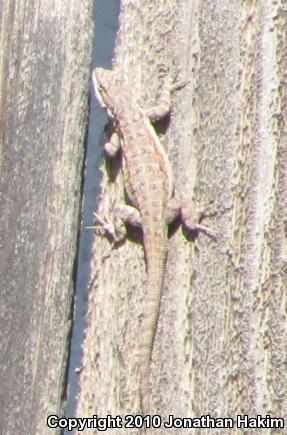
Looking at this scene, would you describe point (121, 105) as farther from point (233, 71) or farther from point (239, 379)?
point (239, 379)

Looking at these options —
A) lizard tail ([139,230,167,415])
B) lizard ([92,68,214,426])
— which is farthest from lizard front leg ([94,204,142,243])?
lizard tail ([139,230,167,415])

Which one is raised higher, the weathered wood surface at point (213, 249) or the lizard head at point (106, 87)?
the lizard head at point (106, 87)

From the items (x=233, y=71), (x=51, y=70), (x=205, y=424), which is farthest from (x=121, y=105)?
(x=205, y=424)

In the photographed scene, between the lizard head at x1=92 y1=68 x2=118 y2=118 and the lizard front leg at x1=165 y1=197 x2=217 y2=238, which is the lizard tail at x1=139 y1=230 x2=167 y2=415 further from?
the lizard head at x1=92 y1=68 x2=118 y2=118

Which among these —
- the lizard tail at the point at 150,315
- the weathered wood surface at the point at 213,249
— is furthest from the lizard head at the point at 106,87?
the lizard tail at the point at 150,315

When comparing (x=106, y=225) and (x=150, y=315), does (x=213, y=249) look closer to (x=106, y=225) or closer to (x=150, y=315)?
(x=150, y=315)

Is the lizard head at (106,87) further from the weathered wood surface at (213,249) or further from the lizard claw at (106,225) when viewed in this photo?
the lizard claw at (106,225)

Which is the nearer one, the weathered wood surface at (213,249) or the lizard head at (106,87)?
the weathered wood surface at (213,249)
